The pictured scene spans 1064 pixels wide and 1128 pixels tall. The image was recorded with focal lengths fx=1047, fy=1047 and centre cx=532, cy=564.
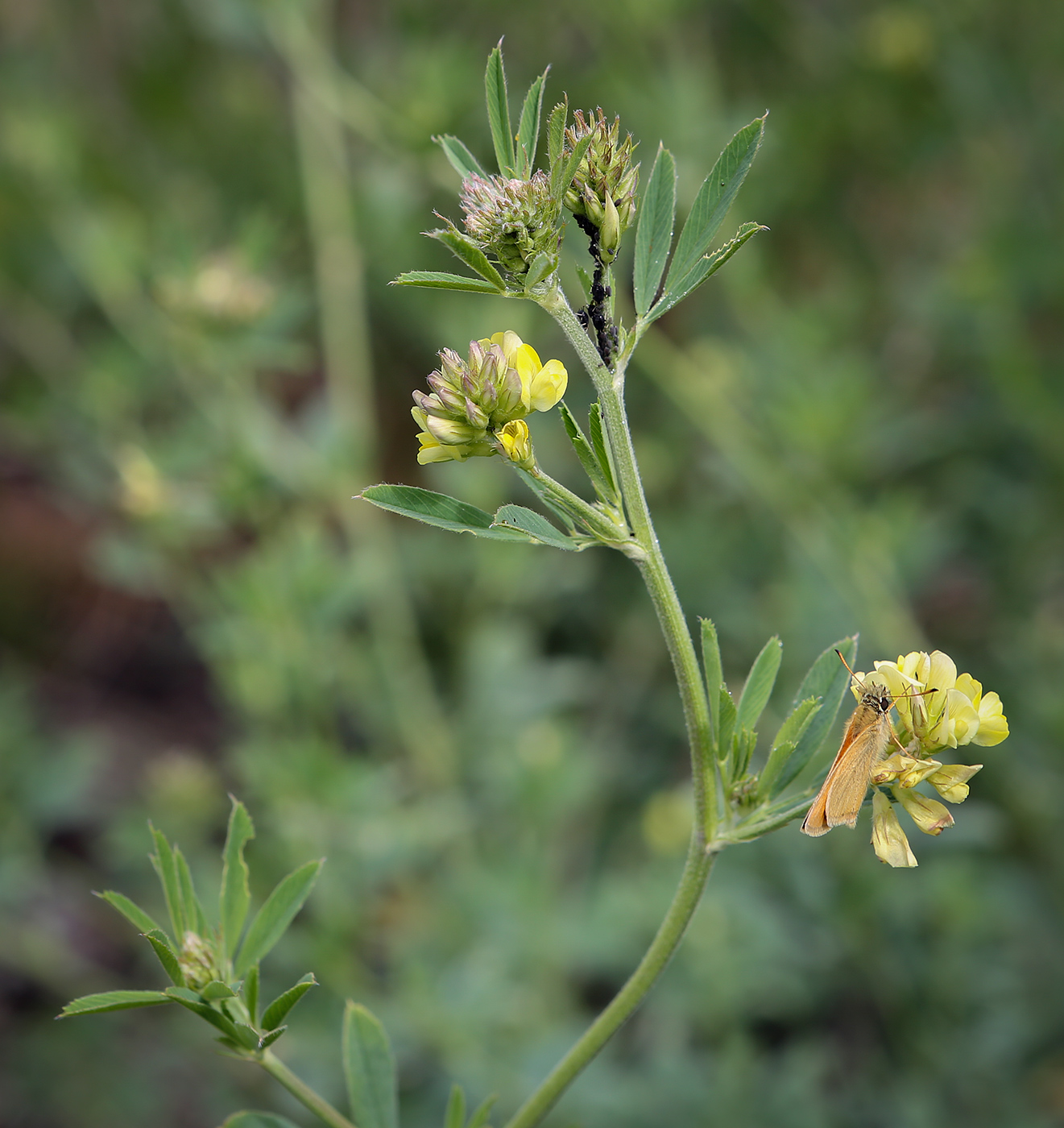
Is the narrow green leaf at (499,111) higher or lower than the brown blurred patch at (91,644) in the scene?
higher

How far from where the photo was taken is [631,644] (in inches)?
116

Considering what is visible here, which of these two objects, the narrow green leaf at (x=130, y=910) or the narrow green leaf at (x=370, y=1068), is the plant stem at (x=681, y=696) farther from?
the narrow green leaf at (x=130, y=910)

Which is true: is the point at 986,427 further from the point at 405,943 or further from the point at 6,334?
the point at 6,334

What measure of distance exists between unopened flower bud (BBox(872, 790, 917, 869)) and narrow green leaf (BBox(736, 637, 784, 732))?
0.13 metres

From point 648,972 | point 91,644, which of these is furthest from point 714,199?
point 91,644

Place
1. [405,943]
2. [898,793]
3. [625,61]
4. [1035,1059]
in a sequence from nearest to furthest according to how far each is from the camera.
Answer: [898,793]
[1035,1059]
[405,943]
[625,61]

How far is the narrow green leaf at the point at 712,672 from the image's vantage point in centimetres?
82

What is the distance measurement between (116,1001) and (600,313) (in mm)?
653

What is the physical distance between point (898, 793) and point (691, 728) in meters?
0.16

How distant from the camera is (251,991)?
86cm

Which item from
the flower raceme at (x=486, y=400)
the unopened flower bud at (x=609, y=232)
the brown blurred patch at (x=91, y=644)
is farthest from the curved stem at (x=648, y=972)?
the brown blurred patch at (x=91, y=644)

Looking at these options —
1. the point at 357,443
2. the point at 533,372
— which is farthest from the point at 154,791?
the point at 533,372

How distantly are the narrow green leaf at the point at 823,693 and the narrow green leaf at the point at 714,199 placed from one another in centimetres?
35

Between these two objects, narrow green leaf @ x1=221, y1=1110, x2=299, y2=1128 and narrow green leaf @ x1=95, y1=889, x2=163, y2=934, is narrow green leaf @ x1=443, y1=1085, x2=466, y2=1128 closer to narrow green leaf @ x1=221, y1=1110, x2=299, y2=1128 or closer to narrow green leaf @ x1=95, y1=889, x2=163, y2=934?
narrow green leaf @ x1=221, y1=1110, x2=299, y2=1128
